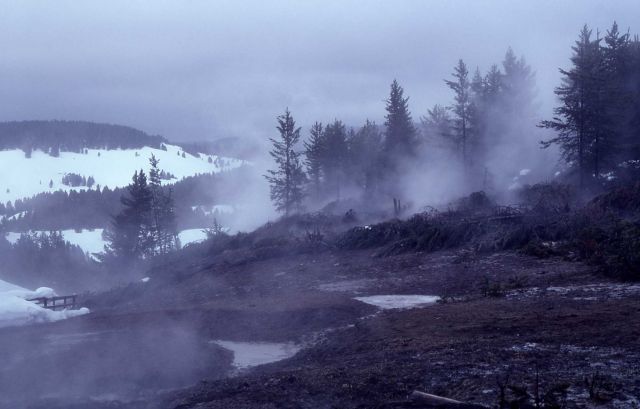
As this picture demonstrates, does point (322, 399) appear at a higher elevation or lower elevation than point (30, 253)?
lower

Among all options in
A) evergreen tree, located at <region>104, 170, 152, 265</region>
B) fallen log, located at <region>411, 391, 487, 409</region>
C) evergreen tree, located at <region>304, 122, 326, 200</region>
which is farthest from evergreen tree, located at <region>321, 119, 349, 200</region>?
fallen log, located at <region>411, 391, 487, 409</region>

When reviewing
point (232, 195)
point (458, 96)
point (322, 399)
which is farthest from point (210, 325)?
point (232, 195)

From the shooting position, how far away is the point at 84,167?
436 ft

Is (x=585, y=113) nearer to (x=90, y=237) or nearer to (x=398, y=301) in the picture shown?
(x=398, y=301)

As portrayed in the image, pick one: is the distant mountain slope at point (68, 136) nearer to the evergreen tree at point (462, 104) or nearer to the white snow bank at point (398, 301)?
the evergreen tree at point (462, 104)

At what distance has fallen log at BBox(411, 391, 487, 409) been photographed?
24.6ft

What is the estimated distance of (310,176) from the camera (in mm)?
57750

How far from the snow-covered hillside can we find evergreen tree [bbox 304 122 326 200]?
6731 cm

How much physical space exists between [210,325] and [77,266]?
49728 mm

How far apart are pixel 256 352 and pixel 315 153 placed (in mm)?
40115

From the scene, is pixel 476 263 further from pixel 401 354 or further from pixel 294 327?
pixel 401 354

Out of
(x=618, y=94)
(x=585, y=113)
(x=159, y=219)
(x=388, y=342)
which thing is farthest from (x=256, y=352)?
(x=159, y=219)

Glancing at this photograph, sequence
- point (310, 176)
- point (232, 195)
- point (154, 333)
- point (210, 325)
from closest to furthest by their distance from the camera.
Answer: point (154, 333)
point (210, 325)
point (310, 176)
point (232, 195)

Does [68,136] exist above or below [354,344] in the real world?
above
